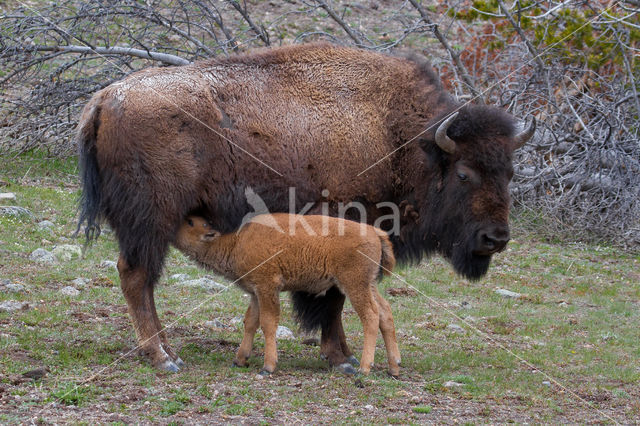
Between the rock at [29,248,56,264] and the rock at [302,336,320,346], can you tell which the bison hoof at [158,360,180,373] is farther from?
the rock at [29,248,56,264]

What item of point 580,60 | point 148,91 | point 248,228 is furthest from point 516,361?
point 580,60

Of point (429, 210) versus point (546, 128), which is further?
point (546, 128)

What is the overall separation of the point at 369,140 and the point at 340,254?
47.6 inches

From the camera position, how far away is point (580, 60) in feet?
43.8

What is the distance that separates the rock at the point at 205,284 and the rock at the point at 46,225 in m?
2.29

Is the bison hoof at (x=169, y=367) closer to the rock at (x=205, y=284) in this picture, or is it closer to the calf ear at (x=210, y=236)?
the calf ear at (x=210, y=236)

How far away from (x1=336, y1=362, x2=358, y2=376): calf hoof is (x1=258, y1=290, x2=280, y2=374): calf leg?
1.83 ft

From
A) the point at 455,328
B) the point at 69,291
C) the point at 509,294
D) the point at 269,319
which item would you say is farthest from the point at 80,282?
the point at 509,294

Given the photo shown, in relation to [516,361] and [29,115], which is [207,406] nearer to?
[516,361]

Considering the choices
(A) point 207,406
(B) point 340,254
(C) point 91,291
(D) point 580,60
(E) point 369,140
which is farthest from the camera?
(D) point 580,60

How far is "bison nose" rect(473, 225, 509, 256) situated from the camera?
6750 mm

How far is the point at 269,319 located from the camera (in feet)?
20.2

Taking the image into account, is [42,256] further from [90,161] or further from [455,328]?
[455,328]

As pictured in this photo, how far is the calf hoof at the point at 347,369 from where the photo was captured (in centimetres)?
628
